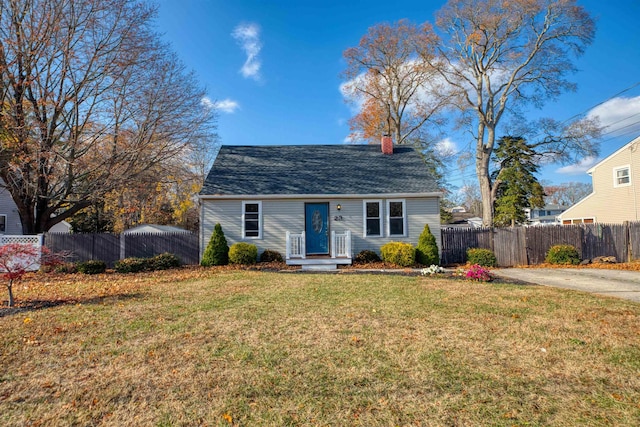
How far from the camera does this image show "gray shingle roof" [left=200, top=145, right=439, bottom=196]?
43.3 ft

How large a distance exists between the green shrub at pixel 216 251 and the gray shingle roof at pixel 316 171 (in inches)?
66.6

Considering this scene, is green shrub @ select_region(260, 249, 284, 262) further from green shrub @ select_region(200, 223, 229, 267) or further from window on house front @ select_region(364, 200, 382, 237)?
window on house front @ select_region(364, 200, 382, 237)

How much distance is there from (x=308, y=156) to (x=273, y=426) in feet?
45.2

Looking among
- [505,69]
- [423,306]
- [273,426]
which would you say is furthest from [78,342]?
[505,69]

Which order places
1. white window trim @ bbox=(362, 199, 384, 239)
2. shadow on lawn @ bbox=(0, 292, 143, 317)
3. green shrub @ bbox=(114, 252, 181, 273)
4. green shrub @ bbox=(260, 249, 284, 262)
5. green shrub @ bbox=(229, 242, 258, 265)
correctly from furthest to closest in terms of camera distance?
white window trim @ bbox=(362, 199, 384, 239)
green shrub @ bbox=(260, 249, 284, 262)
green shrub @ bbox=(229, 242, 258, 265)
green shrub @ bbox=(114, 252, 181, 273)
shadow on lawn @ bbox=(0, 292, 143, 317)

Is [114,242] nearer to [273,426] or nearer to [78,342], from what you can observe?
[78,342]

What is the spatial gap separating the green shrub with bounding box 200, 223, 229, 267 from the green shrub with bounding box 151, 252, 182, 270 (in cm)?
96

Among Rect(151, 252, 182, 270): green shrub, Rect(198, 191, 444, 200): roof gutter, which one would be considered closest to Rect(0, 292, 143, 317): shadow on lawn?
Rect(151, 252, 182, 270): green shrub

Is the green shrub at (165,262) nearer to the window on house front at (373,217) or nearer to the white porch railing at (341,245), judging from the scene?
the white porch railing at (341,245)

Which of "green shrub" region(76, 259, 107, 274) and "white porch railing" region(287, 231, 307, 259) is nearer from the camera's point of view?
"green shrub" region(76, 259, 107, 274)

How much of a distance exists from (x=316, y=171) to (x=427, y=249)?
5777 millimetres

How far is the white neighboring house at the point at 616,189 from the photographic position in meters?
17.6

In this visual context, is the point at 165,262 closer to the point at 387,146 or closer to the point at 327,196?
the point at 327,196

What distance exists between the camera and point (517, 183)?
23.5 m
